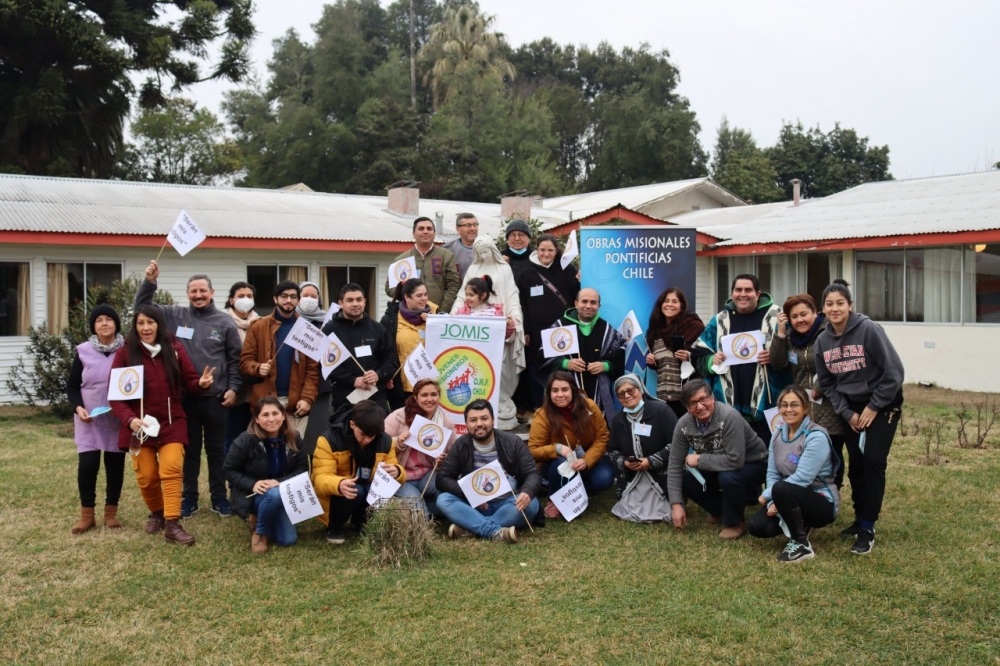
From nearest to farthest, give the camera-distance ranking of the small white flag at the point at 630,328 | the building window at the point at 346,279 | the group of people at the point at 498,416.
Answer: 1. the group of people at the point at 498,416
2. the small white flag at the point at 630,328
3. the building window at the point at 346,279

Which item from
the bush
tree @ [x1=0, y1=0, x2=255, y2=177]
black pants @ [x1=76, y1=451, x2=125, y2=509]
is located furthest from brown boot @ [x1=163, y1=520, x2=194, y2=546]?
tree @ [x1=0, y1=0, x2=255, y2=177]

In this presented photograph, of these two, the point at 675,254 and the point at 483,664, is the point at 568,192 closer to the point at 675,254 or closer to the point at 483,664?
the point at 675,254

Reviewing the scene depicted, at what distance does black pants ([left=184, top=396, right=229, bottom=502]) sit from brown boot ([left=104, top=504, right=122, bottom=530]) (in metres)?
0.54

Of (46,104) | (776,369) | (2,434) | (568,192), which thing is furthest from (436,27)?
(776,369)

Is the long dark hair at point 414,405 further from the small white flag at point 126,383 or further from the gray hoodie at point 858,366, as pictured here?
the gray hoodie at point 858,366

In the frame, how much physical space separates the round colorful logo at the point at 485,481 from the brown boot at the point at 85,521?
2.76 meters

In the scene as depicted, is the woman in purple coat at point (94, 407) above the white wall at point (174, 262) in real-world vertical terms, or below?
below

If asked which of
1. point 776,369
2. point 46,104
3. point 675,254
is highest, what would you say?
point 46,104

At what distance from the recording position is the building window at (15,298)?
48.2ft

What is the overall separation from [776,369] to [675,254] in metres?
2.07

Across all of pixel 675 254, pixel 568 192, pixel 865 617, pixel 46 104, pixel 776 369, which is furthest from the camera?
pixel 568 192

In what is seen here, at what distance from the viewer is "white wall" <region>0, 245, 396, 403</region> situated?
14.7 metres

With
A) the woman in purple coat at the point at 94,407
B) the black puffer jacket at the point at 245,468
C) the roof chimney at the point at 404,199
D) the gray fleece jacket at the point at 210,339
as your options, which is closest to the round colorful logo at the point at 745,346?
the black puffer jacket at the point at 245,468

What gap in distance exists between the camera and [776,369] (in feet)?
22.6
